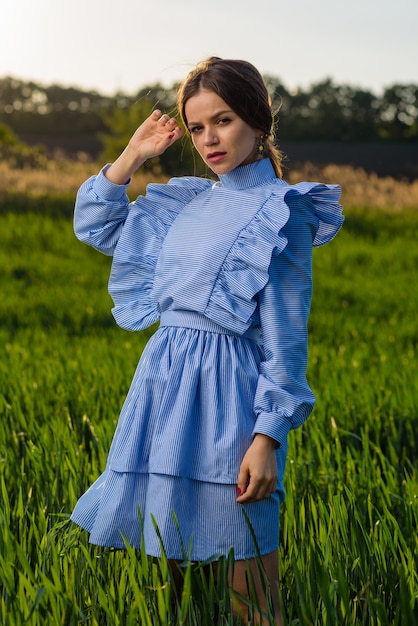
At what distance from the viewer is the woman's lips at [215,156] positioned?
75.4 inches

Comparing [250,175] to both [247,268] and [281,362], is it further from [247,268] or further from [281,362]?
[281,362]

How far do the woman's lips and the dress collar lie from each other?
7 centimetres

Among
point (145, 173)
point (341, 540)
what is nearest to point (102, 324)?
point (341, 540)

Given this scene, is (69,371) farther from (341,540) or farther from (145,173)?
(145,173)

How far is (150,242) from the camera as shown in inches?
81.4

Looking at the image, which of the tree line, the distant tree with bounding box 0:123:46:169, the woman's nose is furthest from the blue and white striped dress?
the tree line

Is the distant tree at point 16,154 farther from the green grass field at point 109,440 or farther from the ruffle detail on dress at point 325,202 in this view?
the ruffle detail on dress at point 325,202

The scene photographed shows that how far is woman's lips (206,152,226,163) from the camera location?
1.91m

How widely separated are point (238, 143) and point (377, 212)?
1209cm

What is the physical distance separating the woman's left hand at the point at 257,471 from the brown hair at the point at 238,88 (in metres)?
0.67

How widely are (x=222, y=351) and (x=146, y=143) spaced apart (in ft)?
1.74

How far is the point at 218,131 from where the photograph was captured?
6.22ft

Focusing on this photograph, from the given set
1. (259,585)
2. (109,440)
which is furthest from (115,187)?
(109,440)

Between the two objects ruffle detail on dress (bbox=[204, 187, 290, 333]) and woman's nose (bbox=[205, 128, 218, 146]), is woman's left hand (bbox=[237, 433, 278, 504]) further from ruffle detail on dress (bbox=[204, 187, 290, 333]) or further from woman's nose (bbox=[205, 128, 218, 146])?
woman's nose (bbox=[205, 128, 218, 146])
